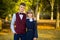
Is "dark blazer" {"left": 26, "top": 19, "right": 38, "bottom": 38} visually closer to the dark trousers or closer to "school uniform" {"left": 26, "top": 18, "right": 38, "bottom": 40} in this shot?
"school uniform" {"left": 26, "top": 18, "right": 38, "bottom": 40}

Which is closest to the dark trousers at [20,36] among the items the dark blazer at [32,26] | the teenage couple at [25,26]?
the teenage couple at [25,26]

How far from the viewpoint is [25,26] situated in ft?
18.5

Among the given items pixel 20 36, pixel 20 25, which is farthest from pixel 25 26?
pixel 20 36

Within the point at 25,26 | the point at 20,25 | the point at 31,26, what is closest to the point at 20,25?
the point at 20,25

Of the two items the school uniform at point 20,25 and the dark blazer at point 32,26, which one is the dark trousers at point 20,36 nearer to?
the school uniform at point 20,25

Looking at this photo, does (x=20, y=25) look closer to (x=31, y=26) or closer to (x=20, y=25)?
(x=20, y=25)

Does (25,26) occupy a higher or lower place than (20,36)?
higher

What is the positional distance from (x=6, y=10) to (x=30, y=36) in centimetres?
1795

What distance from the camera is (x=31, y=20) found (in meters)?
5.64

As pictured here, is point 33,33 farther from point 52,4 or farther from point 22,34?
point 52,4

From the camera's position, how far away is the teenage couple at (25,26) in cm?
560

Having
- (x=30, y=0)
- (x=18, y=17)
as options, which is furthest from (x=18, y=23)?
(x=30, y=0)

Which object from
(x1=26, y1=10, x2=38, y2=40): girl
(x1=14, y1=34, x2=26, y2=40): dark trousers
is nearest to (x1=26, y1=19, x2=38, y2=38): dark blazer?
(x1=26, y1=10, x2=38, y2=40): girl

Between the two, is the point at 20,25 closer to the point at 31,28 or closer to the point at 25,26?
the point at 25,26
